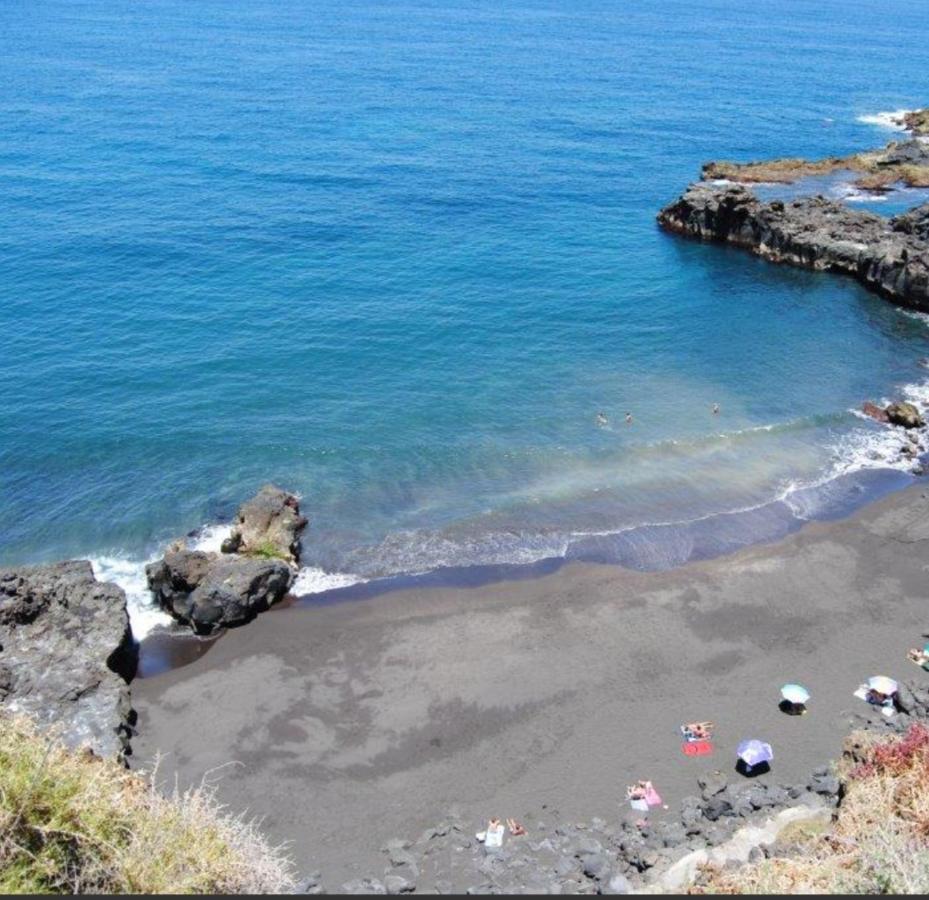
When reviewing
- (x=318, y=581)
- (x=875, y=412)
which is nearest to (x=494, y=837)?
(x=318, y=581)

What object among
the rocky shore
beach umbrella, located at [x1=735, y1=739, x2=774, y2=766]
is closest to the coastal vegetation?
the rocky shore

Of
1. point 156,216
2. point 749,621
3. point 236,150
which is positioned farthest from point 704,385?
point 236,150

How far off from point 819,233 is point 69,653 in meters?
65.6

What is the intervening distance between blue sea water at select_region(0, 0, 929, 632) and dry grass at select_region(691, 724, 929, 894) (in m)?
15.8

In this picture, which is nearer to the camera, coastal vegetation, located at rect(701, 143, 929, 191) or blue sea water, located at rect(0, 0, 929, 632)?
blue sea water, located at rect(0, 0, 929, 632)

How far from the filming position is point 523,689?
103ft

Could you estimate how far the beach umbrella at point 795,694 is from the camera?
2967 cm

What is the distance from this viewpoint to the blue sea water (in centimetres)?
4259

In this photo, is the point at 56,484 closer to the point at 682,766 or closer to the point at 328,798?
the point at 328,798

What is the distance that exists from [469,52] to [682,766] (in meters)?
149

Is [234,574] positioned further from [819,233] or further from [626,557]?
[819,233]

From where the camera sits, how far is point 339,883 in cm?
2433

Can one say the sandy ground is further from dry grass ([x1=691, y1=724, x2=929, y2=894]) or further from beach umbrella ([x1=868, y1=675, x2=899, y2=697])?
dry grass ([x1=691, y1=724, x2=929, y2=894])

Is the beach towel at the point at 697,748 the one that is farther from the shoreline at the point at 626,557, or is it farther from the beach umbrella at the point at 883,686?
the shoreline at the point at 626,557
